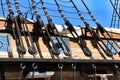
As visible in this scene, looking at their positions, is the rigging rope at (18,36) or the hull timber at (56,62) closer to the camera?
the hull timber at (56,62)

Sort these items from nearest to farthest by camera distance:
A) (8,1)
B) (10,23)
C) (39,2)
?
(10,23)
(8,1)
(39,2)

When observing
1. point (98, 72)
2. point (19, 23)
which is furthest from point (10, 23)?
point (98, 72)

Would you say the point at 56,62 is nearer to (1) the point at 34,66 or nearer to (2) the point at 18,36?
(1) the point at 34,66

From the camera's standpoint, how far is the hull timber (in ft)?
18.5

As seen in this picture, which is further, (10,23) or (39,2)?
(39,2)

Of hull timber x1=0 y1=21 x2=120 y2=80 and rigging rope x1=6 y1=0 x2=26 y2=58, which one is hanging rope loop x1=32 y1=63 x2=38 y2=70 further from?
rigging rope x1=6 y1=0 x2=26 y2=58

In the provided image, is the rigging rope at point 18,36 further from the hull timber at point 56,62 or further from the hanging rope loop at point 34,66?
the hanging rope loop at point 34,66

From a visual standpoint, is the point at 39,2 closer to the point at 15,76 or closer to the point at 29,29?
the point at 29,29

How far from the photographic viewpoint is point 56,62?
5.71m

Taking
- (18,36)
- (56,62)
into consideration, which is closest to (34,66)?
(56,62)

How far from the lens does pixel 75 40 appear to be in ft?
22.8

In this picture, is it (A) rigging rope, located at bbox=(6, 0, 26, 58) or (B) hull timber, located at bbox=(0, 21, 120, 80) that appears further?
(A) rigging rope, located at bbox=(6, 0, 26, 58)

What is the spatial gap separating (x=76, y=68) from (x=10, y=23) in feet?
3.89

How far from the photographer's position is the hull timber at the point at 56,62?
565 cm
